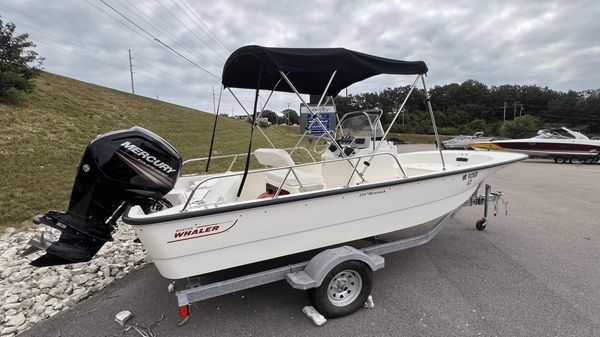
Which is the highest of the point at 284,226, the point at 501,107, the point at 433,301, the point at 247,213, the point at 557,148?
the point at 501,107

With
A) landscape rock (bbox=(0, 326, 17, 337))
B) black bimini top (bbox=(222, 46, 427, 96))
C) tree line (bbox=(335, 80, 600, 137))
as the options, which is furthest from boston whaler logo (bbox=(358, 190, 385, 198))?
tree line (bbox=(335, 80, 600, 137))

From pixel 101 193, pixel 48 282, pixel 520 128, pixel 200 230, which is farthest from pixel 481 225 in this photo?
pixel 520 128

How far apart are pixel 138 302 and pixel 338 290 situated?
1807mm

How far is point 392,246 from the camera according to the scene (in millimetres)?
3246

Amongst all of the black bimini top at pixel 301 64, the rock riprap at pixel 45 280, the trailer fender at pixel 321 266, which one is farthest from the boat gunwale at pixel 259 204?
the rock riprap at pixel 45 280

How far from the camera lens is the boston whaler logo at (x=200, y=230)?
7.68 feet

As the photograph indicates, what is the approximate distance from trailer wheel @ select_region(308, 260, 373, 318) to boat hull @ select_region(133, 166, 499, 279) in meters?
0.33

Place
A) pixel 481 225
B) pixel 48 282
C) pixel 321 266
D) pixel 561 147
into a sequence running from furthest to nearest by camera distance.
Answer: pixel 561 147, pixel 481 225, pixel 48 282, pixel 321 266

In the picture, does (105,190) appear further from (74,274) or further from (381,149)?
(381,149)

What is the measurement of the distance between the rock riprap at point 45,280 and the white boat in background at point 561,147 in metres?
16.6

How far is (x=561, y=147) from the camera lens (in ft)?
47.6

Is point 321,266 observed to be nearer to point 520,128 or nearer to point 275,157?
point 275,157

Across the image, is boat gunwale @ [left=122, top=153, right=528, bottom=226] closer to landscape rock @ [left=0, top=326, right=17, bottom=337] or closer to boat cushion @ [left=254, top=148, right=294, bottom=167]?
boat cushion @ [left=254, top=148, right=294, bottom=167]

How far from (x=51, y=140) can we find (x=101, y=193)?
360 inches
